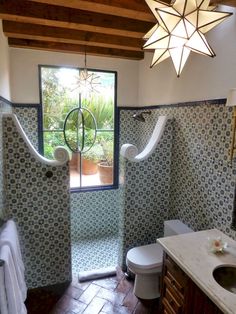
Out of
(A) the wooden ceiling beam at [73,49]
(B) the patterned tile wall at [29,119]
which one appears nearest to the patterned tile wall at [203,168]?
(A) the wooden ceiling beam at [73,49]

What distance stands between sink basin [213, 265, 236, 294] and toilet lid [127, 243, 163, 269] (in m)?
0.87

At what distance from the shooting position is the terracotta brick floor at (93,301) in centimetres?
231

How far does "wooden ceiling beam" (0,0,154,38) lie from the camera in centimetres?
207

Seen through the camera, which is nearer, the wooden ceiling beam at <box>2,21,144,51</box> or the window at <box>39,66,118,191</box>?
the wooden ceiling beam at <box>2,21,144,51</box>

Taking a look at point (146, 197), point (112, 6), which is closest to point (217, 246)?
point (146, 197)

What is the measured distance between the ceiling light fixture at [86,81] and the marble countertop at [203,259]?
7.60 feet

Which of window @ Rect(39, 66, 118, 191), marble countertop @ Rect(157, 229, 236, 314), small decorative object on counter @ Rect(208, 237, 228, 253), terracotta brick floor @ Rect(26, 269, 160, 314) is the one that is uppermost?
window @ Rect(39, 66, 118, 191)

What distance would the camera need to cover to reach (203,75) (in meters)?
2.25

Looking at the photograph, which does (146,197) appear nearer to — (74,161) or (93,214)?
(93,214)

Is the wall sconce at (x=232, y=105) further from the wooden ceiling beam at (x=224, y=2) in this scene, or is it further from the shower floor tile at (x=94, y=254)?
the shower floor tile at (x=94, y=254)

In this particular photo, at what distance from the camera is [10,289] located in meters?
1.60

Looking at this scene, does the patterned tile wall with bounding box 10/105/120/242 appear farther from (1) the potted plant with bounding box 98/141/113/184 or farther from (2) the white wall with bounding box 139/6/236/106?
(2) the white wall with bounding box 139/6/236/106

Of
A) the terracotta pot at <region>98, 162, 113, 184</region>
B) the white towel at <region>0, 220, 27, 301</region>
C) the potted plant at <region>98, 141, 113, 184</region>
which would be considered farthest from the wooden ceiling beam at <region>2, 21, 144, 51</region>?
the white towel at <region>0, 220, 27, 301</region>

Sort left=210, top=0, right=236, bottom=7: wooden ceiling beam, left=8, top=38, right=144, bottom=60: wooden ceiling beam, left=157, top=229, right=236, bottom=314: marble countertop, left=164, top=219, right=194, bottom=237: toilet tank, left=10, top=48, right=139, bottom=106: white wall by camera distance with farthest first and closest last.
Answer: left=10, top=48, right=139, bottom=106: white wall
left=8, top=38, right=144, bottom=60: wooden ceiling beam
left=164, top=219, right=194, bottom=237: toilet tank
left=210, top=0, right=236, bottom=7: wooden ceiling beam
left=157, top=229, right=236, bottom=314: marble countertop
